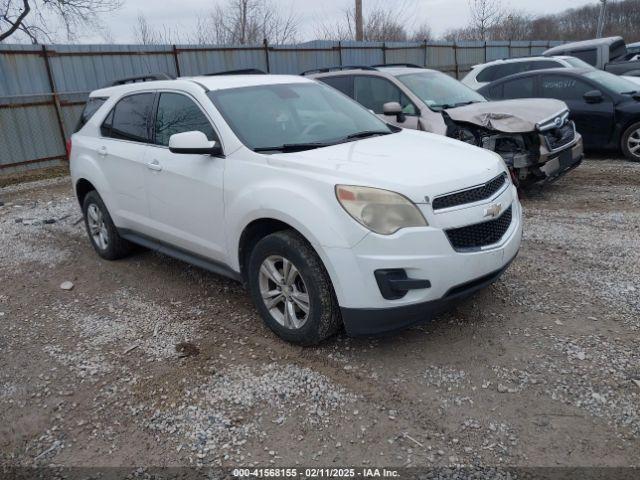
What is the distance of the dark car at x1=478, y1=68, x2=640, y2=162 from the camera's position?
845 centimetres

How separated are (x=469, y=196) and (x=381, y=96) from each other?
15.5 ft

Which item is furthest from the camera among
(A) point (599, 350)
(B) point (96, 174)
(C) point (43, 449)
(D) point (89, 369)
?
(B) point (96, 174)

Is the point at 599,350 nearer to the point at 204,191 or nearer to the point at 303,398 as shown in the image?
the point at 303,398

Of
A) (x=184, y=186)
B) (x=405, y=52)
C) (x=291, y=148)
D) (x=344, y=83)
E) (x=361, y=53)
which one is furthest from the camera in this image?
(x=405, y=52)

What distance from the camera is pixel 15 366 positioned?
3.80 meters

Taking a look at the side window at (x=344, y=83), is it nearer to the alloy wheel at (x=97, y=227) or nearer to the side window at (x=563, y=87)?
the side window at (x=563, y=87)

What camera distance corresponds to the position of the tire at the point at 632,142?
8.44 metres

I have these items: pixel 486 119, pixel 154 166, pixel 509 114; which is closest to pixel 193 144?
pixel 154 166

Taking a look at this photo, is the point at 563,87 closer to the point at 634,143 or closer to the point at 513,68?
the point at 634,143

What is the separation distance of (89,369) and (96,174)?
2.36 metres

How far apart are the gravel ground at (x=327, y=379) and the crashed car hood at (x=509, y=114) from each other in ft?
6.30

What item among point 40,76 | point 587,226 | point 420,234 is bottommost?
point 587,226

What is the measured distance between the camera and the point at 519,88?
9.75 m

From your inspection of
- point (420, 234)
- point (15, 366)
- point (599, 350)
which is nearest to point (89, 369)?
point (15, 366)
